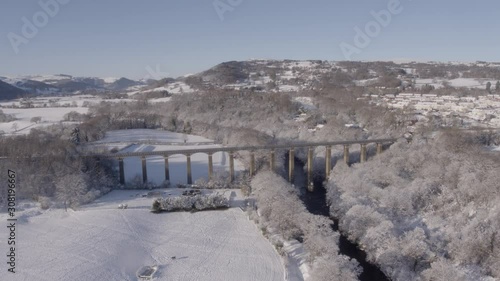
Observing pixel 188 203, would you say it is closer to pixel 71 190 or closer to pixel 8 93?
pixel 71 190

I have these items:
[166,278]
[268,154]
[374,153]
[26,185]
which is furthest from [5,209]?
[374,153]

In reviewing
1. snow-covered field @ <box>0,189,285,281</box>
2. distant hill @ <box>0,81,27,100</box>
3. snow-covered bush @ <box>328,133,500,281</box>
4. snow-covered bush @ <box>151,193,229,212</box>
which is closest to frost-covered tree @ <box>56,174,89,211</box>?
A: snow-covered field @ <box>0,189,285,281</box>

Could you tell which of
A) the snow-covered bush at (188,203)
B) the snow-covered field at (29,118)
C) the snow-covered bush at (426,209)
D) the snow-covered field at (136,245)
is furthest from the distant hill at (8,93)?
the snow-covered bush at (426,209)

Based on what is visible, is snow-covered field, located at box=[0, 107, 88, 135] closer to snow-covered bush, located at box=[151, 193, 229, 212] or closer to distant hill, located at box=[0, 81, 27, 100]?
distant hill, located at box=[0, 81, 27, 100]

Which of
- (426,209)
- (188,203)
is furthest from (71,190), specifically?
(426,209)

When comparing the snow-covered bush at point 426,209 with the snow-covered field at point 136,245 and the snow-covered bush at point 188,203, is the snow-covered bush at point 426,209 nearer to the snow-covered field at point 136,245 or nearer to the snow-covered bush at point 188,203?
the snow-covered field at point 136,245

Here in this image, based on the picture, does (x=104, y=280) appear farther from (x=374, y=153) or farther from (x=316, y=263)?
(x=374, y=153)

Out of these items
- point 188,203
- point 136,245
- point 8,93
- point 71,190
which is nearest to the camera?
point 136,245
